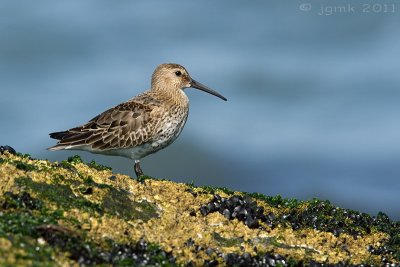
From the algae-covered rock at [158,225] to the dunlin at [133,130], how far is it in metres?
4.94

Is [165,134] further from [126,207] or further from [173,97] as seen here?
[126,207]

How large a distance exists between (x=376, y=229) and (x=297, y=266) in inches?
111

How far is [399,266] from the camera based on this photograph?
33.1ft

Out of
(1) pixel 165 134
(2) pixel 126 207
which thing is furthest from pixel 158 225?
(1) pixel 165 134

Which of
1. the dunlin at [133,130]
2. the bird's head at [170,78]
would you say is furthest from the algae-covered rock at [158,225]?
the bird's head at [170,78]

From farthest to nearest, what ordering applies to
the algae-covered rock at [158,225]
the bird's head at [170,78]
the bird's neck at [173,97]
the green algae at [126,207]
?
the bird's head at [170,78] < the bird's neck at [173,97] < the green algae at [126,207] < the algae-covered rock at [158,225]

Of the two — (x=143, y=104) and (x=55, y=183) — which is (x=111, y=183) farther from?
(x=143, y=104)

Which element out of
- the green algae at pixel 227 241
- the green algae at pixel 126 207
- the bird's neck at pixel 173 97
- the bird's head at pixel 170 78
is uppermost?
the bird's head at pixel 170 78

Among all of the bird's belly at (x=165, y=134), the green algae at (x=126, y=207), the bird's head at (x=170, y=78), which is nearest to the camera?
the green algae at (x=126, y=207)

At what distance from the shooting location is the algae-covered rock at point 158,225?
8219mm

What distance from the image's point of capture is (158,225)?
9898 millimetres

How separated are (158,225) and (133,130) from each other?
26.4ft

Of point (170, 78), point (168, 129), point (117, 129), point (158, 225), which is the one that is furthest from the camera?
point (170, 78)

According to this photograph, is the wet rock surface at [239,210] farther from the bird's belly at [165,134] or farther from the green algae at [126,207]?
the bird's belly at [165,134]
